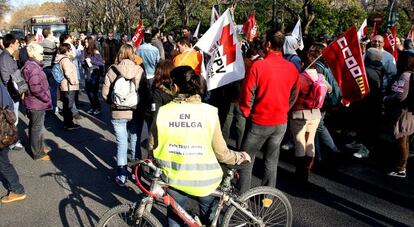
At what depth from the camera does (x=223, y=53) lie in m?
4.74

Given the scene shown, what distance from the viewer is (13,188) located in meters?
4.70

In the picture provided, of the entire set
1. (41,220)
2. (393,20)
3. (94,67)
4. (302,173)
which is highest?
(393,20)

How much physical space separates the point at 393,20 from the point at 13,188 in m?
12.8

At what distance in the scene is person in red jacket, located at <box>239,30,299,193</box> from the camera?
12.5ft

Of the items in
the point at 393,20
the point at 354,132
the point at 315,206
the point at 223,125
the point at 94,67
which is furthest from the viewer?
the point at 393,20

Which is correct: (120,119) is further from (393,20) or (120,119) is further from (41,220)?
(393,20)

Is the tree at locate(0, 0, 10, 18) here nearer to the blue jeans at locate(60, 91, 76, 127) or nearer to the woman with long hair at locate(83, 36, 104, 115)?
the woman with long hair at locate(83, 36, 104, 115)

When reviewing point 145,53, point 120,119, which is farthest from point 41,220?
point 145,53

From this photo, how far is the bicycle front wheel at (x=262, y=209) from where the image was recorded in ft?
10.8

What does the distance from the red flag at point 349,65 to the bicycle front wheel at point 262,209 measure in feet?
5.93

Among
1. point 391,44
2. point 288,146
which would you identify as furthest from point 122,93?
point 391,44

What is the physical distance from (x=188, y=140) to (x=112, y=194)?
2493 mm

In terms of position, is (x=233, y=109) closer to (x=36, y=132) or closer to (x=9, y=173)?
(x=9, y=173)

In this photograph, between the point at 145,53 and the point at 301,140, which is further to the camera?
the point at 145,53
